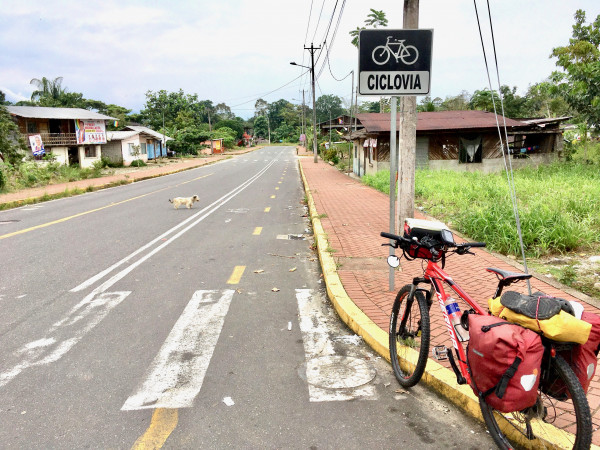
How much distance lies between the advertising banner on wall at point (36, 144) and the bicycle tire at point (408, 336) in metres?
39.1

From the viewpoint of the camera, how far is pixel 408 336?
3.85m

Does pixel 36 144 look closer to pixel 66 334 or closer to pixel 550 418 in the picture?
pixel 66 334

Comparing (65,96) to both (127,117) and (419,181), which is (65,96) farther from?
(419,181)

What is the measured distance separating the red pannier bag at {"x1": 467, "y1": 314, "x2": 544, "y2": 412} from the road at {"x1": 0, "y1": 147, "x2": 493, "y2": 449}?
0.74 meters

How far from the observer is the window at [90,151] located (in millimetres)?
43250

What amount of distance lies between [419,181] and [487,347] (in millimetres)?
15533

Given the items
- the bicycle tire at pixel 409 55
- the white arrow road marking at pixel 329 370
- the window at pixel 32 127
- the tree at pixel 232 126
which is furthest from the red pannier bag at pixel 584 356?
the tree at pixel 232 126

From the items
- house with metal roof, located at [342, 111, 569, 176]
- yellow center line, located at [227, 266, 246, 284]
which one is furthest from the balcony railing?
yellow center line, located at [227, 266, 246, 284]

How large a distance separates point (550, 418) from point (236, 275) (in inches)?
191

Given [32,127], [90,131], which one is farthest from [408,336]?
[90,131]

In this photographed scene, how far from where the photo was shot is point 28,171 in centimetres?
2450

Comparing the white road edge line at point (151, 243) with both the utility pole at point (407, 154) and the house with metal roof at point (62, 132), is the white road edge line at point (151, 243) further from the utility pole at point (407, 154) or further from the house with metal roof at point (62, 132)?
the house with metal roof at point (62, 132)

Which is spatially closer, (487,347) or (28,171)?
(487,347)

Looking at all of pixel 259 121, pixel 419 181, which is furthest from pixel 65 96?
pixel 259 121
